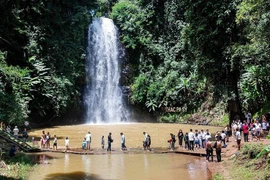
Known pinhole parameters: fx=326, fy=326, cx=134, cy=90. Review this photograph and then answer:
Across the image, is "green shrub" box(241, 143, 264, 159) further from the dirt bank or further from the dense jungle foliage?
the dense jungle foliage

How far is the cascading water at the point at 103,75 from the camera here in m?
38.9

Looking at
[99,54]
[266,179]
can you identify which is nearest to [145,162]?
[266,179]

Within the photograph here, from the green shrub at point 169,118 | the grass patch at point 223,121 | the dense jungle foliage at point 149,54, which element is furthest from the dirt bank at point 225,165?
the green shrub at point 169,118

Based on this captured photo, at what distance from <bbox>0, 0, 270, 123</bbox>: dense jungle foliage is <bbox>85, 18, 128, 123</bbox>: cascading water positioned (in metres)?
1.21

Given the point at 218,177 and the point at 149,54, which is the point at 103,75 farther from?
the point at 218,177

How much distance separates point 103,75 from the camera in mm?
40781

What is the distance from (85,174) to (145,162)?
3.38 meters

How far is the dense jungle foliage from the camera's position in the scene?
2128cm

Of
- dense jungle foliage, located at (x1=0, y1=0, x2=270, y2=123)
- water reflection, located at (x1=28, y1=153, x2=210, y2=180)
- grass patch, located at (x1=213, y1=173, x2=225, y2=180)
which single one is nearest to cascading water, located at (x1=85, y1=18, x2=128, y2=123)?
dense jungle foliage, located at (x1=0, y1=0, x2=270, y2=123)

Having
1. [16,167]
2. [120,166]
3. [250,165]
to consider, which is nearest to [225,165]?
[250,165]

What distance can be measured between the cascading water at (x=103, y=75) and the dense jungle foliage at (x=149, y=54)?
121 centimetres

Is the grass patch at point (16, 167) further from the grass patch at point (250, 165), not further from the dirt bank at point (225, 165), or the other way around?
the grass patch at point (250, 165)

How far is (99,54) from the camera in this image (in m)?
41.5

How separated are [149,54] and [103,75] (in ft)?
20.9
